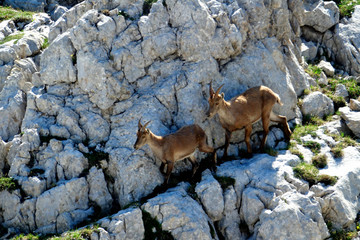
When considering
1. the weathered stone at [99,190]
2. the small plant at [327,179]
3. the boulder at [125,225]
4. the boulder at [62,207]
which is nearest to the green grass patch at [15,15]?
the weathered stone at [99,190]

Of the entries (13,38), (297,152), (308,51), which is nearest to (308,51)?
(308,51)

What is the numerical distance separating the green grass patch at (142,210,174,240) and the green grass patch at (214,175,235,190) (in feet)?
8.09

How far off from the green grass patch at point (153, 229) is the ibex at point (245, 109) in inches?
162

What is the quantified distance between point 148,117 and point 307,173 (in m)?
5.95

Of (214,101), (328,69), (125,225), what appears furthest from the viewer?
(328,69)

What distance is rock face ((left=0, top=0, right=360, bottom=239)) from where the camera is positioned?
13.4 meters

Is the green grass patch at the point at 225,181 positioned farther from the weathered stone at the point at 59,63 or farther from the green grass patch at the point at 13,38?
the green grass patch at the point at 13,38

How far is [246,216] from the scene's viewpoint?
1354 cm

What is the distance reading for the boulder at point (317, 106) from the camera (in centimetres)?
1808

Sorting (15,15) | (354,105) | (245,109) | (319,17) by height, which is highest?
(15,15)

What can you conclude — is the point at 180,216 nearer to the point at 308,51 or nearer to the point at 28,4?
the point at 308,51

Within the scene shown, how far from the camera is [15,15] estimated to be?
22156 millimetres

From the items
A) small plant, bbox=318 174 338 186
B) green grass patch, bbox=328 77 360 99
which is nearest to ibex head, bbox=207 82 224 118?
small plant, bbox=318 174 338 186

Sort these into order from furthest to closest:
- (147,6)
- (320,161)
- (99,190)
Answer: (147,6) < (320,161) < (99,190)
